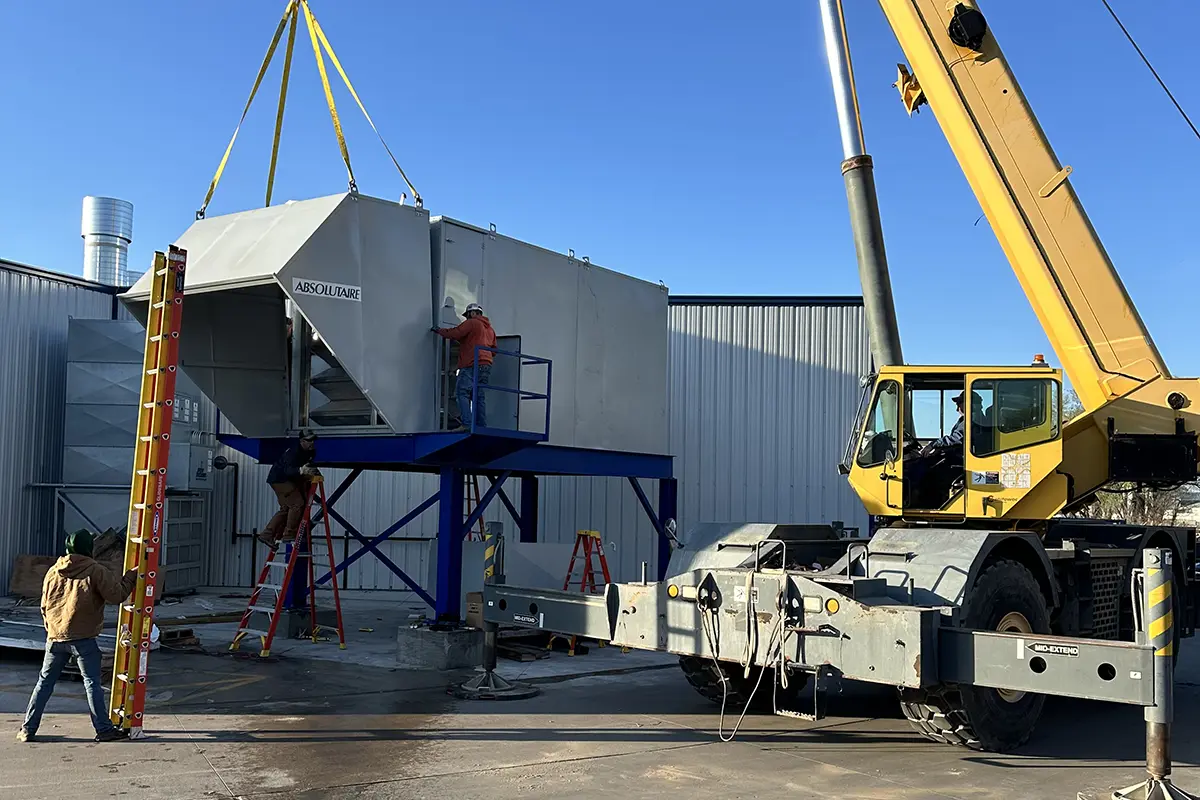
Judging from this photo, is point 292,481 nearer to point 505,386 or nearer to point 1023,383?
point 505,386

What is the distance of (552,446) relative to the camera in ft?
49.5

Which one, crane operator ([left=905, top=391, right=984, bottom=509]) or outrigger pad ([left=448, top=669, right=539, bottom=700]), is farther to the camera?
outrigger pad ([left=448, top=669, right=539, bottom=700])

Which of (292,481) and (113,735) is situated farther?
(292,481)

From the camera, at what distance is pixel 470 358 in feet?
42.9

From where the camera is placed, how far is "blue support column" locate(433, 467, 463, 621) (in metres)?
13.3

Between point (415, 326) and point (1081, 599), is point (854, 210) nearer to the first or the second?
point (1081, 599)

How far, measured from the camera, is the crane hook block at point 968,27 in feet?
35.4

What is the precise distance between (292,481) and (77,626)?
5.99 meters

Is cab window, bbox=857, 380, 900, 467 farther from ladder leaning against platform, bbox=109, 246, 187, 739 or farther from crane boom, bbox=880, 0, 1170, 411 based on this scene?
ladder leaning against platform, bbox=109, 246, 187, 739

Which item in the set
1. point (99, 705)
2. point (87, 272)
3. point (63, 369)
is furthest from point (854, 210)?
point (87, 272)

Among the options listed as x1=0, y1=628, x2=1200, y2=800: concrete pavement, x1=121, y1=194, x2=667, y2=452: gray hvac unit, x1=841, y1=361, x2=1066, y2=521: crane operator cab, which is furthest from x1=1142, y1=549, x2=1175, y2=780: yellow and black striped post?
x1=121, y1=194, x2=667, y2=452: gray hvac unit

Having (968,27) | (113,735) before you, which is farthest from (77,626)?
(968,27)

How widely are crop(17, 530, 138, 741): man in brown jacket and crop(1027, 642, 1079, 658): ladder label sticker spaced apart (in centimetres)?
650

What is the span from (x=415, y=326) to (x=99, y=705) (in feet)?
19.8
